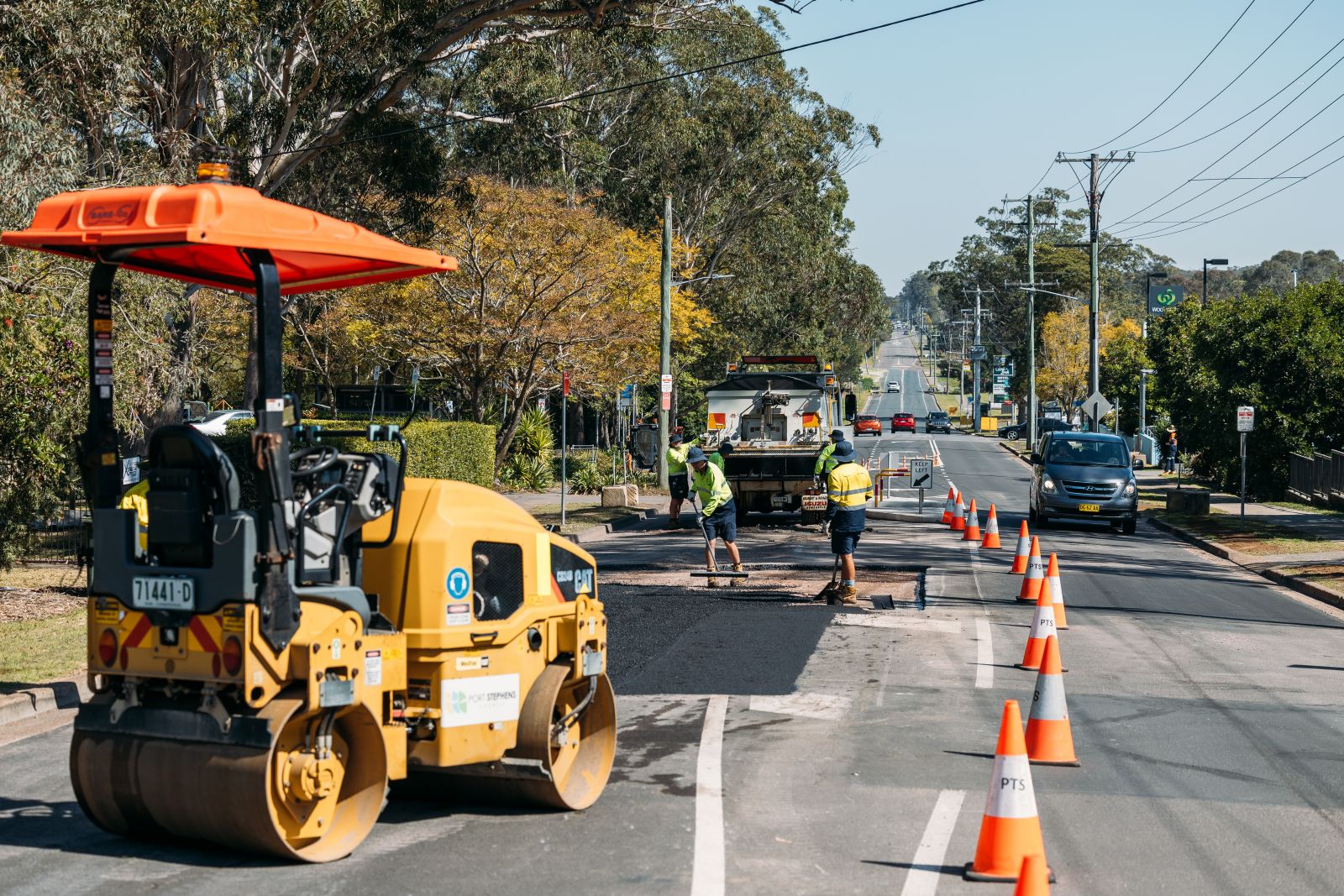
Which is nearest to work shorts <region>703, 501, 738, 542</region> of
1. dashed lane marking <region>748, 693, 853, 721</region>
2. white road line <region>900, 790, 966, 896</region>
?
dashed lane marking <region>748, 693, 853, 721</region>

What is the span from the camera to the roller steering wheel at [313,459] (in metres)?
6.59

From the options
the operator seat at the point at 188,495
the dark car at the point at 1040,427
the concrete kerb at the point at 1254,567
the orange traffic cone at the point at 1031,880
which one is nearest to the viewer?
the orange traffic cone at the point at 1031,880

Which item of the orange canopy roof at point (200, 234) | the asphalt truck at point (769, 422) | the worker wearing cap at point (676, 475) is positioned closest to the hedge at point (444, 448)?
the worker wearing cap at point (676, 475)

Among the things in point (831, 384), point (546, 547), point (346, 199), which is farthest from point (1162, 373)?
point (546, 547)

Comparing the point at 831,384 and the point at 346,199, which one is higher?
the point at 346,199

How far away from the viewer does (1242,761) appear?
8969 millimetres

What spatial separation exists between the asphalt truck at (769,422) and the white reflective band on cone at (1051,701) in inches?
726

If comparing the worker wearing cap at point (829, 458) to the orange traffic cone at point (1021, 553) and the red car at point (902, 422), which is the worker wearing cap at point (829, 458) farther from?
the red car at point (902, 422)

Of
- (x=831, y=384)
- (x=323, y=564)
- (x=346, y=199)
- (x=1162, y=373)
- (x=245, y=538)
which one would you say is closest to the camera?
(x=245, y=538)

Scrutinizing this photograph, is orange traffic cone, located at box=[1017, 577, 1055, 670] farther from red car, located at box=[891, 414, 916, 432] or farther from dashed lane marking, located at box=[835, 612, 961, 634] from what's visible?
red car, located at box=[891, 414, 916, 432]

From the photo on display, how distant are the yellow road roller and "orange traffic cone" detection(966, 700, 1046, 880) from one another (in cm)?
220

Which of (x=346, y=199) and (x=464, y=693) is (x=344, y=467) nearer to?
(x=464, y=693)

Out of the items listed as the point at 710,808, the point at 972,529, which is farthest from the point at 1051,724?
the point at 972,529

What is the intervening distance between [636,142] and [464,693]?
47686 mm
